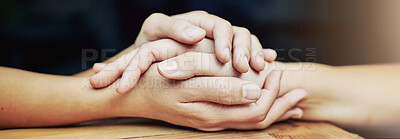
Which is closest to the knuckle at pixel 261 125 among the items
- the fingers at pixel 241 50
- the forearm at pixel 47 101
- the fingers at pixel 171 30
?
the fingers at pixel 241 50

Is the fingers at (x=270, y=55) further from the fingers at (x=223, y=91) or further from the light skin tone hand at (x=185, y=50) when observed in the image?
the fingers at (x=223, y=91)

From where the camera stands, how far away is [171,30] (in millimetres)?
689

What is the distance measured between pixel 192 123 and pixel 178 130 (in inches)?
1.5

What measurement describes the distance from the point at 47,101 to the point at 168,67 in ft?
1.04

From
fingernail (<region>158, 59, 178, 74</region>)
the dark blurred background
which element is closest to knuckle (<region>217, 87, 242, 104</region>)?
fingernail (<region>158, 59, 178, 74</region>)

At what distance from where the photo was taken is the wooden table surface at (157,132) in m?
0.58

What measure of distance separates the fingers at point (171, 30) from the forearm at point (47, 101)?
20cm

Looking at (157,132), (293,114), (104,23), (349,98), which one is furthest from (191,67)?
(104,23)

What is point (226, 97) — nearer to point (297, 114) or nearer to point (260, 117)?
point (260, 117)

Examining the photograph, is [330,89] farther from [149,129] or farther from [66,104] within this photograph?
[66,104]

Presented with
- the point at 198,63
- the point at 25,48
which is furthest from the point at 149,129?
the point at 25,48

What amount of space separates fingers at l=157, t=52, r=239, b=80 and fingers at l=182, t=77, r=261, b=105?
21mm

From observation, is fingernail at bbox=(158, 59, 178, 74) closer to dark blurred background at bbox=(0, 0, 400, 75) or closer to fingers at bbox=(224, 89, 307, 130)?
fingers at bbox=(224, 89, 307, 130)

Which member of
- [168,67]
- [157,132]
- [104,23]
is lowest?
[157,132]
